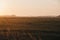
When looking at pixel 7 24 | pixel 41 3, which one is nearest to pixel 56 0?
pixel 41 3

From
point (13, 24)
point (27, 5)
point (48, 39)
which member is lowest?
point (48, 39)

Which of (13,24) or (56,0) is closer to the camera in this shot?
(13,24)

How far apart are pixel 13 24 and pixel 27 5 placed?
0.99 ft

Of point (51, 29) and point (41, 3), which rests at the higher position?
point (41, 3)

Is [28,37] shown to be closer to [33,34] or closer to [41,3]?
[33,34]

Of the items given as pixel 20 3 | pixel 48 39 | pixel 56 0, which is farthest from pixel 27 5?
pixel 48 39

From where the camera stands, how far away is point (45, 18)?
3.14ft

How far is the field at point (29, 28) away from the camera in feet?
3.12

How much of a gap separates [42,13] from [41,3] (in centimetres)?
10

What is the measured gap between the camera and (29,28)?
958 millimetres

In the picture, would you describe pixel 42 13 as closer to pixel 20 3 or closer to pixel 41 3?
pixel 41 3

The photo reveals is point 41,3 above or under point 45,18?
above

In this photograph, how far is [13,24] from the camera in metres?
0.96

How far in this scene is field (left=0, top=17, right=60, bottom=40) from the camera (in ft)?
3.12
